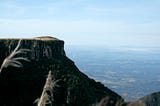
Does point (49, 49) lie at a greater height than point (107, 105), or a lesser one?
greater

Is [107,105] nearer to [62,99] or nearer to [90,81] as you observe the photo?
[62,99]

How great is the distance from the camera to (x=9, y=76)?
148000 millimetres

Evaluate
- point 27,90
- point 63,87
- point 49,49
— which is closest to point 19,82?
point 27,90

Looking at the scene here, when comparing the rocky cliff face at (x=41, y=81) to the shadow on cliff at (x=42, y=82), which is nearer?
the rocky cliff face at (x=41, y=81)

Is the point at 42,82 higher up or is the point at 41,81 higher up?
the point at 41,81

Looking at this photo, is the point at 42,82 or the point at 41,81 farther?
the point at 41,81

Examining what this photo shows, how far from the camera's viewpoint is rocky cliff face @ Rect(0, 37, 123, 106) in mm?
139750

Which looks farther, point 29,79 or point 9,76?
point 29,79

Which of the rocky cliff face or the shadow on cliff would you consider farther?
the shadow on cliff

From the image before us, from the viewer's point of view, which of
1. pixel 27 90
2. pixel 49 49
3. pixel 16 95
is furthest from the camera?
pixel 49 49

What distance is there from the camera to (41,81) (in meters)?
161

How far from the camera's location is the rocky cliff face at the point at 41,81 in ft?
458

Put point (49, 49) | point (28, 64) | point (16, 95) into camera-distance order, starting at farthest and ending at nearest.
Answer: point (49, 49) < point (28, 64) < point (16, 95)

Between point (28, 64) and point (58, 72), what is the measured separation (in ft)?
36.4
